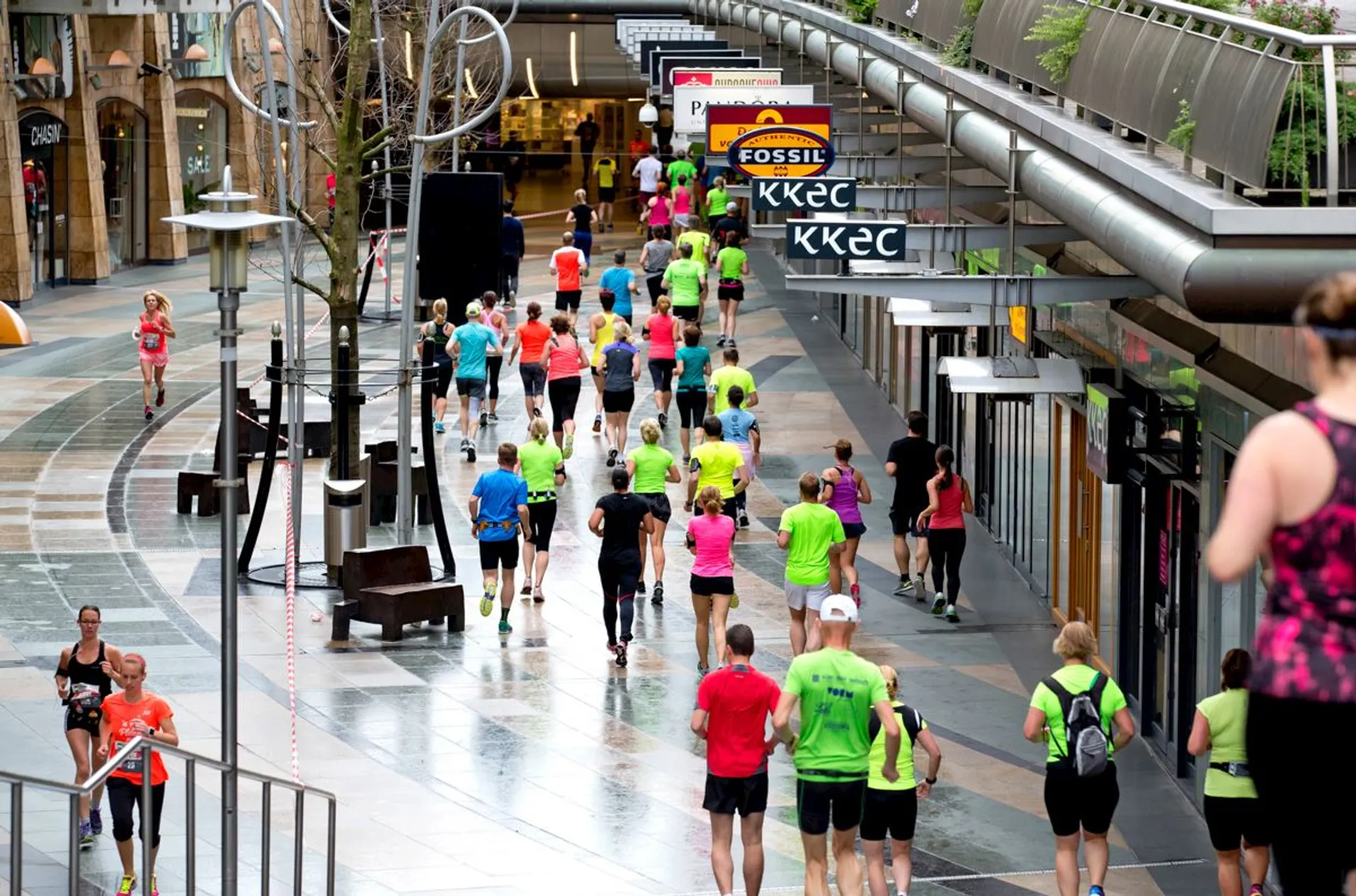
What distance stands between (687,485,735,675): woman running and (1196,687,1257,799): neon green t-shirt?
545 cm

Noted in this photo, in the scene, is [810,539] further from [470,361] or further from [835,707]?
[470,361]

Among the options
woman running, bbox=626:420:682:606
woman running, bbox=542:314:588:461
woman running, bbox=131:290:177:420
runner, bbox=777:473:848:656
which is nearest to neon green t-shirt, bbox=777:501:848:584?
runner, bbox=777:473:848:656

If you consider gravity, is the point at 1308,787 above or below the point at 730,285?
above

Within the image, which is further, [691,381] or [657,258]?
[657,258]

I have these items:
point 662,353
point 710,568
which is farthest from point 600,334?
point 710,568

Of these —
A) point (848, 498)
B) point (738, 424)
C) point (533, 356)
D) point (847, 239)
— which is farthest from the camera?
point (533, 356)

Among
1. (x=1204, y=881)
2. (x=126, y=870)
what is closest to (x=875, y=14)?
(x=1204, y=881)

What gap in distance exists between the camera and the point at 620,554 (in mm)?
16953

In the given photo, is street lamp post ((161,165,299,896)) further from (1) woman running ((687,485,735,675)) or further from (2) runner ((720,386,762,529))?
(2) runner ((720,386,762,529))

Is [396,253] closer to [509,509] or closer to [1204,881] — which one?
[509,509]

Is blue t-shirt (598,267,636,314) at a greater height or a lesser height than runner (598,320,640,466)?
greater

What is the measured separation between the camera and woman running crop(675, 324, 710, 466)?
23.7 metres

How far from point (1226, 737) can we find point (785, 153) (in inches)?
452

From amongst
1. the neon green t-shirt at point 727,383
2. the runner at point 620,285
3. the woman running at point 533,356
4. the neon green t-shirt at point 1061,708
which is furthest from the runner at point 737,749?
the runner at point 620,285
